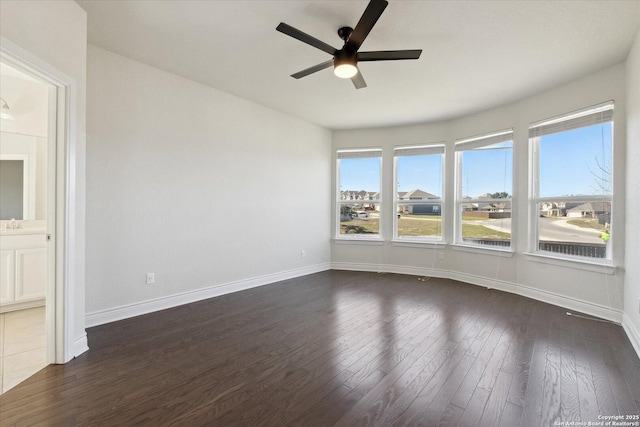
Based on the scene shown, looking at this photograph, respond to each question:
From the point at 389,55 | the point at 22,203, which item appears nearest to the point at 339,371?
the point at 389,55

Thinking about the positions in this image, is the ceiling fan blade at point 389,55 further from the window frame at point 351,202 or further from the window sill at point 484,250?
the window sill at point 484,250

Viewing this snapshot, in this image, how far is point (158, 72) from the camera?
323 centimetres

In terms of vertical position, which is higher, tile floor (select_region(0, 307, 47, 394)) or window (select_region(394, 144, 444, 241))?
window (select_region(394, 144, 444, 241))

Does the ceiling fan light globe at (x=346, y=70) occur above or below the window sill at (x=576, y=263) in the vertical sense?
above

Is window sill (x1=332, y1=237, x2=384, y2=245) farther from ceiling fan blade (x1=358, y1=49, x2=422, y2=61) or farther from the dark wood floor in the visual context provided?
ceiling fan blade (x1=358, y1=49, x2=422, y2=61)

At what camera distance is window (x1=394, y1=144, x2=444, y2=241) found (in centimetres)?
506

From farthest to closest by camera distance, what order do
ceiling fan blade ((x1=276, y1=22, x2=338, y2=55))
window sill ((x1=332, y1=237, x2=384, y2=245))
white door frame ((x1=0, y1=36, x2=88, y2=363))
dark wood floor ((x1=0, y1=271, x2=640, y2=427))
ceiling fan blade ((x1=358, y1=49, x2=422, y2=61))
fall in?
window sill ((x1=332, y1=237, x2=384, y2=245)), ceiling fan blade ((x1=358, y1=49, x2=422, y2=61)), white door frame ((x1=0, y1=36, x2=88, y2=363)), ceiling fan blade ((x1=276, y1=22, x2=338, y2=55)), dark wood floor ((x1=0, y1=271, x2=640, y2=427))

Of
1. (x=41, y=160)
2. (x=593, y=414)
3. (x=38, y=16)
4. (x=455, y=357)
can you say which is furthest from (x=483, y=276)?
(x=41, y=160)

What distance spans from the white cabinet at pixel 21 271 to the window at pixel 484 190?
6047 mm

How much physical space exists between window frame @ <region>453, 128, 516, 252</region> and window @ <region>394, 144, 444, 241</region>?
0.86ft

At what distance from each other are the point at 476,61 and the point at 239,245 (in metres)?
3.72

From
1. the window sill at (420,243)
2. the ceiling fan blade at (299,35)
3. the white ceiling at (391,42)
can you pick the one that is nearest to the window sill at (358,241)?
the window sill at (420,243)

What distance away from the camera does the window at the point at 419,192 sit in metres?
5.06

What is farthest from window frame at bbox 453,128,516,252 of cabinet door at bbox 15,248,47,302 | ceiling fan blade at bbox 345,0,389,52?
cabinet door at bbox 15,248,47,302
